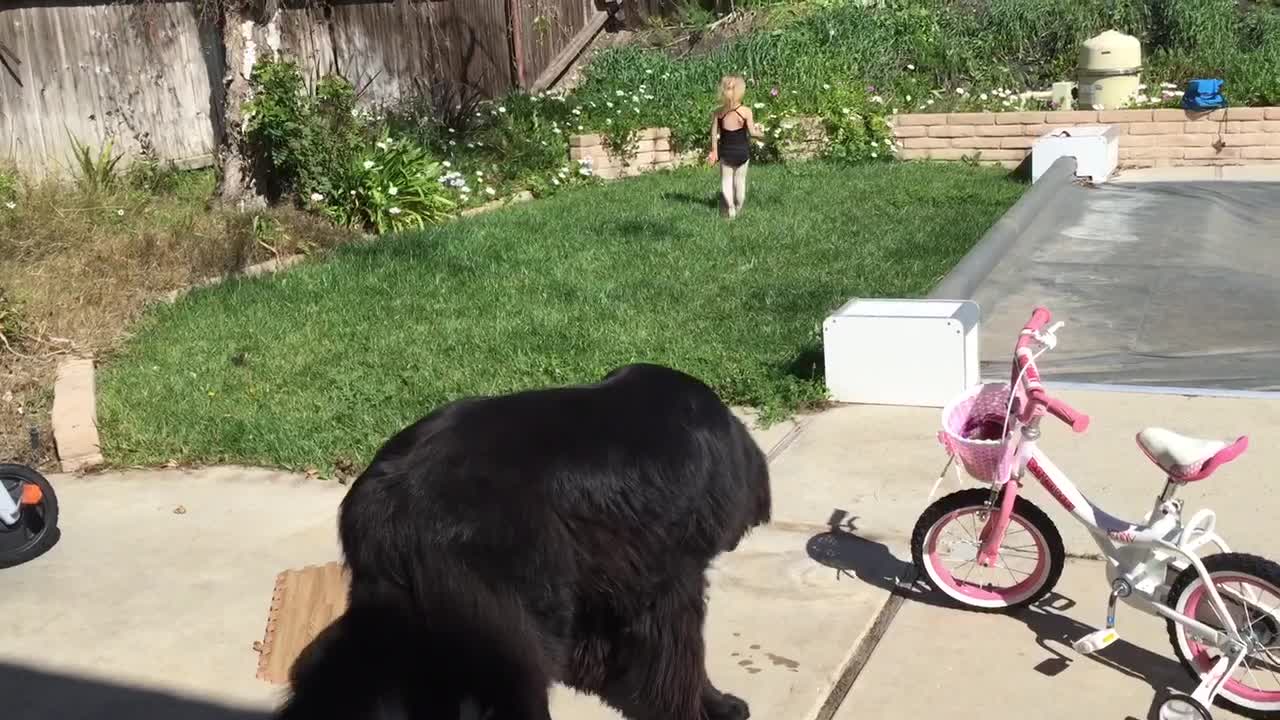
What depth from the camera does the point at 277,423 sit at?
624 centimetres

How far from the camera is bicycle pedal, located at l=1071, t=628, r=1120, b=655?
3688mm

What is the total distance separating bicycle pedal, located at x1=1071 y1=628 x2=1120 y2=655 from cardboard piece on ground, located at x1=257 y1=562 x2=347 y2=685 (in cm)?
214

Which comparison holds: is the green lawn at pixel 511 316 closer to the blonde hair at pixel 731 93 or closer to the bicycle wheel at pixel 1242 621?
the blonde hair at pixel 731 93

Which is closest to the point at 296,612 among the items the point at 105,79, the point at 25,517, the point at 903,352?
the point at 25,517

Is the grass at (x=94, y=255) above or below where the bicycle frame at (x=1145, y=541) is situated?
above

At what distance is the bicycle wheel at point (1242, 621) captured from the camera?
3.50 metres

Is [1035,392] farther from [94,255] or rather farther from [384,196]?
[384,196]

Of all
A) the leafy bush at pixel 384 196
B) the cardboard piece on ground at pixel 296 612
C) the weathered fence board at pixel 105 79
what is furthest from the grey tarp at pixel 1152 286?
the weathered fence board at pixel 105 79

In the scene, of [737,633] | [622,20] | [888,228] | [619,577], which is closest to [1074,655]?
[737,633]

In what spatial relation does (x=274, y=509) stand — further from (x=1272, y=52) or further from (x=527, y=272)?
(x=1272, y=52)

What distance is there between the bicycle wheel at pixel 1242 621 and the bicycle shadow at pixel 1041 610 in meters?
0.14

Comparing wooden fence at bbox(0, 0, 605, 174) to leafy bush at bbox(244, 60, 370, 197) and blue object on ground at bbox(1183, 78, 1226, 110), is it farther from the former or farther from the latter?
blue object on ground at bbox(1183, 78, 1226, 110)

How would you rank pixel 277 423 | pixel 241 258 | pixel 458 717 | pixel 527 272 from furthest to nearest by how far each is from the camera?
pixel 241 258 < pixel 527 272 < pixel 277 423 < pixel 458 717

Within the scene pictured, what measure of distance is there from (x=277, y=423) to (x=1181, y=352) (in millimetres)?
4683
